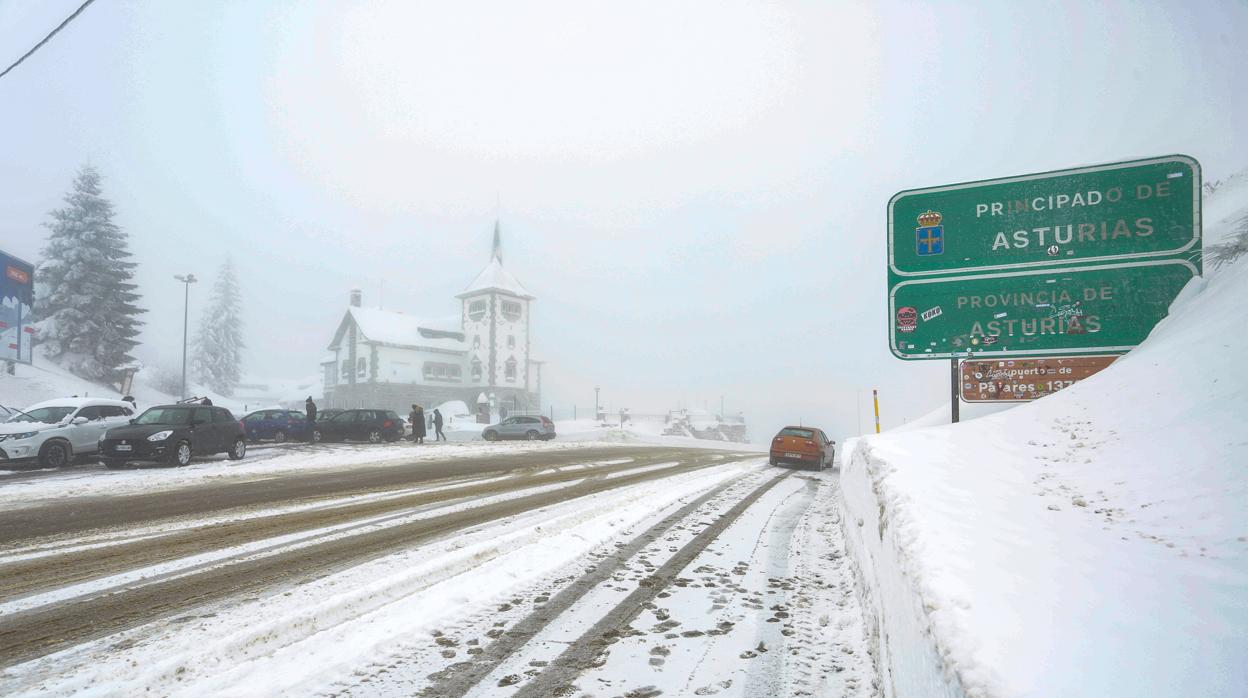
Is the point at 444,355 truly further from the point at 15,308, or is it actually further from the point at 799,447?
the point at 799,447

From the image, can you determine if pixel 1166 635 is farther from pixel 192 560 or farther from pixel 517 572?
pixel 192 560

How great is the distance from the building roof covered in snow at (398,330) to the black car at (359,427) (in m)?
31.1

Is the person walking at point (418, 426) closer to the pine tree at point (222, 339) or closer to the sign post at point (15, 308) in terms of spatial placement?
the sign post at point (15, 308)

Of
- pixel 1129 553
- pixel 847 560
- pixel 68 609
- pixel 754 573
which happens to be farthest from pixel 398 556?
pixel 1129 553

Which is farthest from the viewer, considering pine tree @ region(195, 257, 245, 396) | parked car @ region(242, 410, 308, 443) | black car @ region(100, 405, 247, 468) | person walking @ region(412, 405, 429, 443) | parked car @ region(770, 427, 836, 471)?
pine tree @ region(195, 257, 245, 396)

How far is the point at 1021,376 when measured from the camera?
861 cm

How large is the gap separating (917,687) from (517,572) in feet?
11.7

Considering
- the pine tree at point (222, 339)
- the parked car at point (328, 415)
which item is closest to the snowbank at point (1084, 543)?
the parked car at point (328, 415)

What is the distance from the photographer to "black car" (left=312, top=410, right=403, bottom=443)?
25.4 metres

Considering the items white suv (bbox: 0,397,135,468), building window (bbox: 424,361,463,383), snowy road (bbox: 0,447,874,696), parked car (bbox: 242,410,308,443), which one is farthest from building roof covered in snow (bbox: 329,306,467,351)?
snowy road (bbox: 0,447,874,696)

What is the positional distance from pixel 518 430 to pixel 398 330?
3100cm

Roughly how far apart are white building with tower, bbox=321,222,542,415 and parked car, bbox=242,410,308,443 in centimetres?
2749

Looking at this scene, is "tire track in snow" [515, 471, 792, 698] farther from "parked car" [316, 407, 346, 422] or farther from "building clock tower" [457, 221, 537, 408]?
"building clock tower" [457, 221, 537, 408]

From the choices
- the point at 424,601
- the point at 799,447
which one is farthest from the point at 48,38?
the point at 799,447
